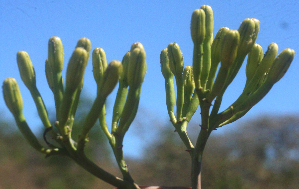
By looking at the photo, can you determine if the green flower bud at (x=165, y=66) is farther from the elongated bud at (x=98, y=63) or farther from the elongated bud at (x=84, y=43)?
the elongated bud at (x=84, y=43)

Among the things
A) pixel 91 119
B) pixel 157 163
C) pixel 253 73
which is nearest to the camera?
pixel 91 119

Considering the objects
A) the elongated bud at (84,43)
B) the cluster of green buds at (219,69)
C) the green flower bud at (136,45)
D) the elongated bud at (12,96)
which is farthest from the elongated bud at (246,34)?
the elongated bud at (12,96)

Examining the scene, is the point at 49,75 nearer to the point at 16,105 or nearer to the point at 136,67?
the point at 16,105

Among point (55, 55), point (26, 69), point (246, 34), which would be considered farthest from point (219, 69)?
point (26, 69)

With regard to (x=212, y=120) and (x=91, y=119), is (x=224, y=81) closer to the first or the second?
(x=212, y=120)

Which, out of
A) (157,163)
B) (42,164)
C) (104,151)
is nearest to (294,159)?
(157,163)
